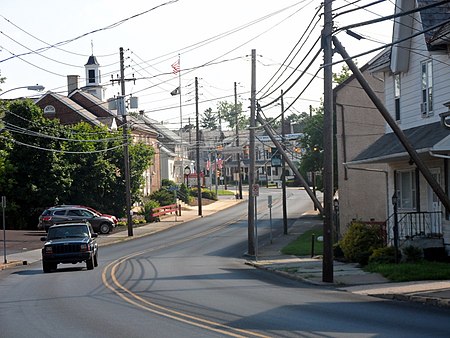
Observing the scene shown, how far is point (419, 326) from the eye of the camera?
13.9 m

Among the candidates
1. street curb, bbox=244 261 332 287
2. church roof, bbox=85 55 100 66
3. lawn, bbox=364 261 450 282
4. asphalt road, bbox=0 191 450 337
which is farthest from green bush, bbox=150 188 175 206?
lawn, bbox=364 261 450 282

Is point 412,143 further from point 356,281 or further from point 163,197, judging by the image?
point 163,197

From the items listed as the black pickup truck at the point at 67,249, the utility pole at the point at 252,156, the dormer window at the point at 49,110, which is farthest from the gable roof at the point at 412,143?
the dormer window at the point at 49,110

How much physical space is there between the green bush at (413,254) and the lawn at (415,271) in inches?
20.9

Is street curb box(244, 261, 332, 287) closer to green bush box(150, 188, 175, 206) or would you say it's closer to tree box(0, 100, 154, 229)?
tree box(0, 100, 154, 229)

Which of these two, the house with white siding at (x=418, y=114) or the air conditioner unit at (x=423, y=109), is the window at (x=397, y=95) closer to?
the house with white siding at (x=418, y=114)

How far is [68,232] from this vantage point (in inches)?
1286

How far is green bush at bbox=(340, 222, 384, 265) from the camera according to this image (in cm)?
2989

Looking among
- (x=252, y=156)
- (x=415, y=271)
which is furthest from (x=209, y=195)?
(x=415, y=271)

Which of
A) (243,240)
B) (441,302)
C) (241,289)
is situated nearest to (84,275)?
(241,289)

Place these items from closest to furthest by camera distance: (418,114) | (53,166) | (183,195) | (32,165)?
(418,114)
(53,166)
(32,165)
(183,195)

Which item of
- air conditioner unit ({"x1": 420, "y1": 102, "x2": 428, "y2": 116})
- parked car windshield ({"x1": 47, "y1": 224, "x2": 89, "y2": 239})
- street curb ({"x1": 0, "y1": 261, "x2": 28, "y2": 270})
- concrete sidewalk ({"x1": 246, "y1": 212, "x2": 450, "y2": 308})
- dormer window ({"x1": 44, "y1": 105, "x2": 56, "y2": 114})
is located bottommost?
street curb ({"x1": 0, "y1": 261, "x2": 28, "y2": 270})

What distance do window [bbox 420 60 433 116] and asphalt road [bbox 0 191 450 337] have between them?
781 centimetres

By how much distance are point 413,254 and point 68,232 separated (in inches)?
542
